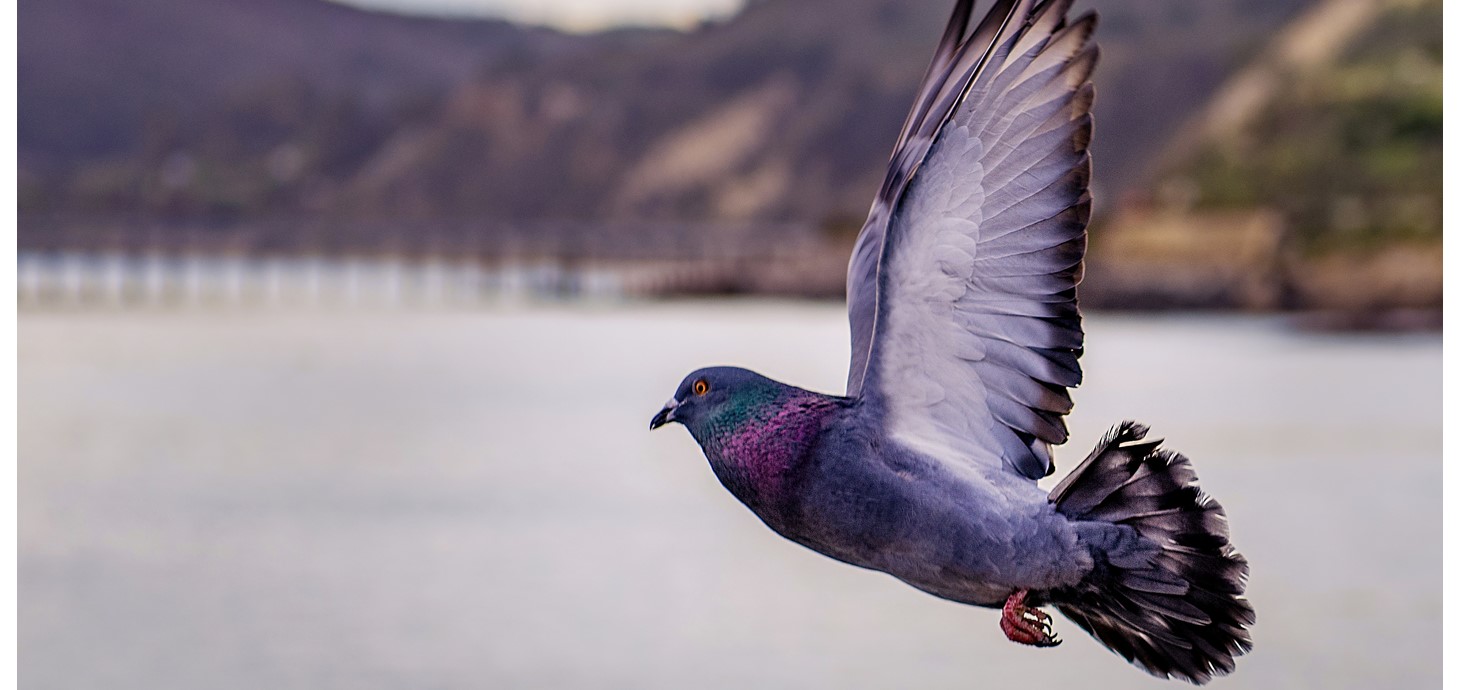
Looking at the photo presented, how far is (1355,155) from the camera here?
8088cm

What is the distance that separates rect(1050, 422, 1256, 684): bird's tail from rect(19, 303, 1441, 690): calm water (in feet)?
46.3

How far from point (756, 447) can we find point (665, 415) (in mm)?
159

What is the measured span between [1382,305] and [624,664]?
54331mm

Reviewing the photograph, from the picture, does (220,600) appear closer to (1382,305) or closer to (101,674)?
(101,674)

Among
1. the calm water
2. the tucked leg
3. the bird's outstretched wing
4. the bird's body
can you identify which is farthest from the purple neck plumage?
the calm water

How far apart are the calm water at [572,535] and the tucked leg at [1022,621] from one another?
14162 mm

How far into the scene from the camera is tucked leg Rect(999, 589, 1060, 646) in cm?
272

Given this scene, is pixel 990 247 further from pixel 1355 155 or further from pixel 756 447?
pixel 1355 155

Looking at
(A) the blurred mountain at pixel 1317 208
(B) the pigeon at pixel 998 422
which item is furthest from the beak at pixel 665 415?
(A) the blurred mountain at pixel 1317 208

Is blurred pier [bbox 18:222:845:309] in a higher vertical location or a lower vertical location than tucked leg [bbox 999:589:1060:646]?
lower

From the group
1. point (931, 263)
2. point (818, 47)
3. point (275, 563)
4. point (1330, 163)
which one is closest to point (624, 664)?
point (275, 563)

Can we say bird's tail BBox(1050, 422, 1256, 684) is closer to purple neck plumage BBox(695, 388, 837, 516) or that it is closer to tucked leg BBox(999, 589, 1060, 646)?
tucked leg BBox(999, 589, 1060, 646)

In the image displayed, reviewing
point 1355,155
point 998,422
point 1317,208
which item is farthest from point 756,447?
point 1355,155

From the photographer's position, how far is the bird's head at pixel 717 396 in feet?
8.66
